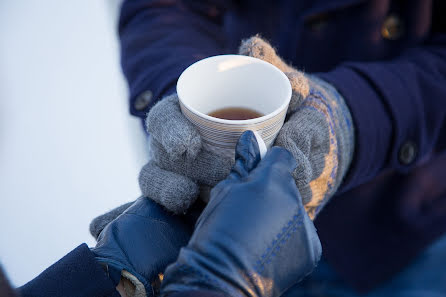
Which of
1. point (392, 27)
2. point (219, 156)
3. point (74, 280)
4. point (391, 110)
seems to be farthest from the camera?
point (392, 27)

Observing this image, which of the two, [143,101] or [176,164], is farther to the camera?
[143,101]

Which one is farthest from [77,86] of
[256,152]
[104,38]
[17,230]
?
[256,152]

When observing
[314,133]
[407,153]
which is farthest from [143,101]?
[407,153]

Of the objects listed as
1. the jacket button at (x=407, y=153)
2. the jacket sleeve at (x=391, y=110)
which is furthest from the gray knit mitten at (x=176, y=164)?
the jacket button at (x=407, y=153)

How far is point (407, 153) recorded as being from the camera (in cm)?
107

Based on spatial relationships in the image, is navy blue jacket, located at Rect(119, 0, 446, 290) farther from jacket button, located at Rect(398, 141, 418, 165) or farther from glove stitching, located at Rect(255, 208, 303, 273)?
glove stitching, located at Rect(255, 208, 303, 273)

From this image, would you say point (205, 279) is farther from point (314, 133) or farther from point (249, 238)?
point (314, 133)

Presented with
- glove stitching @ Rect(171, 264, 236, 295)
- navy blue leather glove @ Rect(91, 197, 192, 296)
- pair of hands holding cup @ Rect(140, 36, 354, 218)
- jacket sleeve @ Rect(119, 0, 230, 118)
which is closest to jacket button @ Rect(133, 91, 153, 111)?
jacket sleeve @ Rect(119, 0, 230, 118)

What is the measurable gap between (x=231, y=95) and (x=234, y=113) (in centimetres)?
4

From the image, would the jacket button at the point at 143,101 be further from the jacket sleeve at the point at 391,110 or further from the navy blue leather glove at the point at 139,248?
the jacket sleeve at the point at 391,110

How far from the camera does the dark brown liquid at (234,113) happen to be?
84 cm

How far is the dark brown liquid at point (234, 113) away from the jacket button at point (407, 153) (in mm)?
477

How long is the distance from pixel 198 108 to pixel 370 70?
52cm

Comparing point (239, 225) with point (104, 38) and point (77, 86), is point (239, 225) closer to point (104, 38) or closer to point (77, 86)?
point (77, 86)
